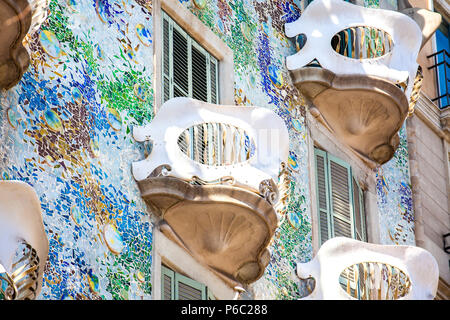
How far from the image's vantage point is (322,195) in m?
17.1

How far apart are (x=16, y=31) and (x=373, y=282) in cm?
534

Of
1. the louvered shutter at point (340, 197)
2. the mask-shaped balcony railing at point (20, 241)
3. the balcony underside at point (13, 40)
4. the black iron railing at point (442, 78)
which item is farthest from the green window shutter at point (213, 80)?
the black iron railing at point (442, 78)

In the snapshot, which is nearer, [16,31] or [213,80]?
[16,31]

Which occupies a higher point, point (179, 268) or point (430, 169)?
point (430, 169)

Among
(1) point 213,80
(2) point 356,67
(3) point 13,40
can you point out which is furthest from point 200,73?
(3) point 13,40

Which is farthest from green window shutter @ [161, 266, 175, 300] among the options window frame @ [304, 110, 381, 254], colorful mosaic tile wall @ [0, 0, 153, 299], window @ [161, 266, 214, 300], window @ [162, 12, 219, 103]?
window frame @ [304, 110, 381, 254]

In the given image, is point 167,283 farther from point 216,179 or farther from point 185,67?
point 185,67

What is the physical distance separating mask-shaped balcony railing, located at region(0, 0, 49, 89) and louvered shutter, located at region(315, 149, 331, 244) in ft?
16.5

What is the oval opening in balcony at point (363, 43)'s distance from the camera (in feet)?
58.3

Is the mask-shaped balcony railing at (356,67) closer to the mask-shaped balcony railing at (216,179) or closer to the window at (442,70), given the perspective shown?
the mask-shaped balcony railing at (216,179)

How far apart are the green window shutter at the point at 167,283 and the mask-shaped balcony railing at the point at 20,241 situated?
250 centimetres

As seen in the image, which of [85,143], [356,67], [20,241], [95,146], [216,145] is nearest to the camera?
[20,241]

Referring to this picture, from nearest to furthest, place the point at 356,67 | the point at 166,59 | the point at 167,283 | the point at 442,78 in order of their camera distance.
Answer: the point at 167,283 < the point at 166,59 < the point at 356,67 < the point at 442,78
